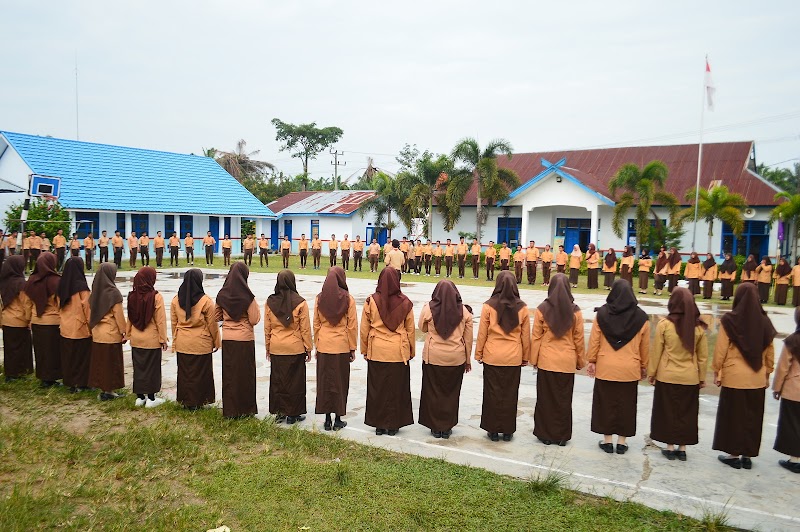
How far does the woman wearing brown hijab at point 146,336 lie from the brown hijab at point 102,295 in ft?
0.95

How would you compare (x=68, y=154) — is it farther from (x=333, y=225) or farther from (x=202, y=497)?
(x=202, y=497)

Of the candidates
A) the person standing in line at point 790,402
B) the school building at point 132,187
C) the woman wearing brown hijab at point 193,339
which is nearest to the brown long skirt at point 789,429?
the person standing in line at point 790,402

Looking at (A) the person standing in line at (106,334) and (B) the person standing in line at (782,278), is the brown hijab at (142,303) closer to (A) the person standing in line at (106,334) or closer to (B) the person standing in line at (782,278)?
(A) the person standing in line at (106,334)

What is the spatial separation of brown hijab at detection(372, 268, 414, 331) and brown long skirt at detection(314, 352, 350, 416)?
55cm

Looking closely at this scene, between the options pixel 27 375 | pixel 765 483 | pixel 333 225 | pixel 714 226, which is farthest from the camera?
pixel 333 225

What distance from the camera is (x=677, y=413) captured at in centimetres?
476

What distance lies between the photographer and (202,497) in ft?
12.7

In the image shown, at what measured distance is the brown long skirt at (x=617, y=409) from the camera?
4832mm

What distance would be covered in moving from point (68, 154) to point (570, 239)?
22.6 meters

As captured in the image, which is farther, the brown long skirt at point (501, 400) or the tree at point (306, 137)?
the tree at point (306, 137)

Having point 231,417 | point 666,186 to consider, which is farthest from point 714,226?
point 231,417

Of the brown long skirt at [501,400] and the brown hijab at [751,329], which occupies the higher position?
the brown hijab at [751,329]

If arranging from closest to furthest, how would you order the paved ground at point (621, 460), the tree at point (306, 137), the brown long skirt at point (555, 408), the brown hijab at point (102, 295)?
1. the paved ground at point (621, 460)
2. the brown long skirt at point (555, 408)
3. the brown hijab at point (102, 295)
4. the tree at point (306, 137)

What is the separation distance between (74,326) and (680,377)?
235 inches
